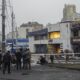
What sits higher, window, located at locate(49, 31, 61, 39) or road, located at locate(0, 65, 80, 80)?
window, located at locate(49, 31, 61, 39)

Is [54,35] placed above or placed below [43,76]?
above

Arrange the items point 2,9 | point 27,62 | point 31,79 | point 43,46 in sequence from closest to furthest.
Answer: point 31,79, point 27,62, point 2,9, point 43,46

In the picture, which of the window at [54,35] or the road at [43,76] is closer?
the road at [43,76]

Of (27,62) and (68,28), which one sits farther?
(68,28)

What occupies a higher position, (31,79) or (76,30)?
(76,30)

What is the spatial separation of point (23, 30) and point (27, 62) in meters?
124

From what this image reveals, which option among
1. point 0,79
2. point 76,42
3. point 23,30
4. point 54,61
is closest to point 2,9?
point 54,61

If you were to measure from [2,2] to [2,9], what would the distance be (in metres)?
0.65

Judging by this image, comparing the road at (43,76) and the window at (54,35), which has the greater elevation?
the window at (54,35)

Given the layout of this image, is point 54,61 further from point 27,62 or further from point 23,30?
point 23,30

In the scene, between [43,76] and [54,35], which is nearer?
[43,76]

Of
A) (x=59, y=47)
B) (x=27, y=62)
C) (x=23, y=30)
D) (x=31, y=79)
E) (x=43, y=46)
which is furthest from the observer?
(x=23, y=30)

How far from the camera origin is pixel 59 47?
91.5 m

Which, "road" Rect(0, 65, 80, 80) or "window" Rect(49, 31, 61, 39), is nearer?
"road" Rect(0, 65, 80, 80)
